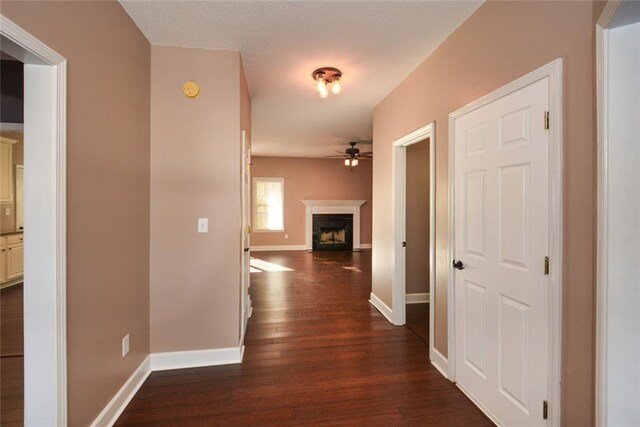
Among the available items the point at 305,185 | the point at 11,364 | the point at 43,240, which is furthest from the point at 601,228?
the point at 305,185

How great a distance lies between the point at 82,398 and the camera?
155 centimetres

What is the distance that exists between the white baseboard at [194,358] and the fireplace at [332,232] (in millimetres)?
6095

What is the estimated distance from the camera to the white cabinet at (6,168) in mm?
4227

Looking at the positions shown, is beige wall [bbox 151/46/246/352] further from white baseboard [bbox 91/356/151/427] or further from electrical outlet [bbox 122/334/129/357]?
electrical outlet [bbox 122/334/129/357]

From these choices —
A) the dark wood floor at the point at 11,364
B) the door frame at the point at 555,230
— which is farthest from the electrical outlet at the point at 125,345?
the door frame at the point at 555,230

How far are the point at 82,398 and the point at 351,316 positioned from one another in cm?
264

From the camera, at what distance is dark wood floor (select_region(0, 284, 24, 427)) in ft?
5.97

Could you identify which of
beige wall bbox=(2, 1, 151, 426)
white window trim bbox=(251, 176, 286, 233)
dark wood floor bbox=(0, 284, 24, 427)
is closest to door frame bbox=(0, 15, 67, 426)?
beige wall bbox=(2, 1, 151, 426)

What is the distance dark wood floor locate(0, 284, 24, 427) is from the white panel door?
2.95 meters

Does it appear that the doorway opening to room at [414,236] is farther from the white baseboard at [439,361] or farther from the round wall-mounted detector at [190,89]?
the round wall-mounted detector at [190,89]

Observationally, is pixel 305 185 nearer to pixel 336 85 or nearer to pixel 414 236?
pixel 414 236

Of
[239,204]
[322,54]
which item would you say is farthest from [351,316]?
[322,54]

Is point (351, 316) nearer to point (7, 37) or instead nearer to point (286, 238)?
point (7, 37)

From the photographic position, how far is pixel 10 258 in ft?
14.2
